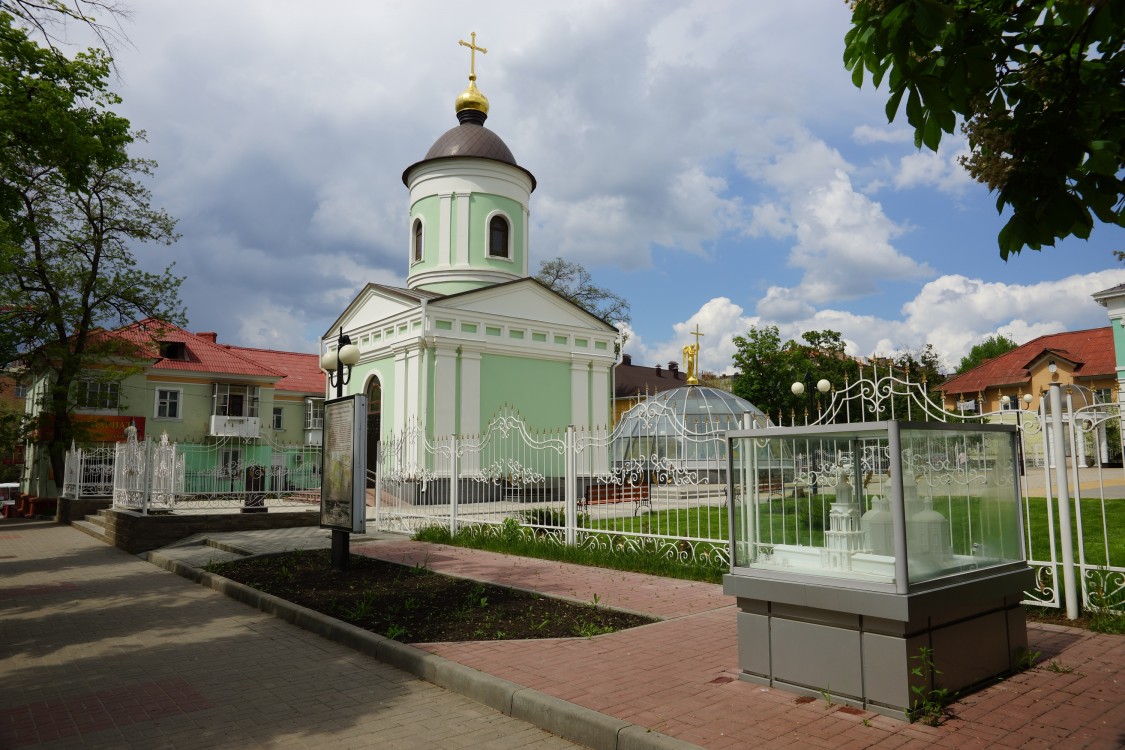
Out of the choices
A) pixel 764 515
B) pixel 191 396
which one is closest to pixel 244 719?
pixel 764 515

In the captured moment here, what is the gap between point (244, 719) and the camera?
4883 millimetres

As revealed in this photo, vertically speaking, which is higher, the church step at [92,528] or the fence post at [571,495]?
the fence post at [571,495]

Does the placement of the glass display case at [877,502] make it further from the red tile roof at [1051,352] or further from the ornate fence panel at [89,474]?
the red tile roof at [1051,352]

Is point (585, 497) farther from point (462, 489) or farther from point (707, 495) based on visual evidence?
point (462, 489)

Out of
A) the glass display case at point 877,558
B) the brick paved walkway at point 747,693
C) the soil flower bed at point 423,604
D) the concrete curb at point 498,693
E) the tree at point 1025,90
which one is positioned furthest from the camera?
the soil flower bed at point 423,604

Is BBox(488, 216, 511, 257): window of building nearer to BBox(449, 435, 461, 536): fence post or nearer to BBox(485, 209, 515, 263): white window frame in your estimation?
BBox(485, 209, 515, 263): white window frame

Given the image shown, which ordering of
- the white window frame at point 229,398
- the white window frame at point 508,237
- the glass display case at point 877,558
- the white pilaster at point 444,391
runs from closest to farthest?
the glass display case at point 877,558, the white pilaster at point 444,391, the white window frame at point 508,237, the white window frame at point 229,398

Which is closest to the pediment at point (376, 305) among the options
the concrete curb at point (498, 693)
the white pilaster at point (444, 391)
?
the white pilaster at point (444, 391)

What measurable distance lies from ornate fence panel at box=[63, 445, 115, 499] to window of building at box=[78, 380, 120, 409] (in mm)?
5917

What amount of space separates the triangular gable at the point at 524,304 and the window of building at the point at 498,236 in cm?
220

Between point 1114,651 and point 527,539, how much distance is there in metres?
8.17

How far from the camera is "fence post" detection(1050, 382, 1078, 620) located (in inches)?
249

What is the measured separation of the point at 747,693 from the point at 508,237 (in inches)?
954

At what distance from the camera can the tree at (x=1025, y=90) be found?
9.97ft
